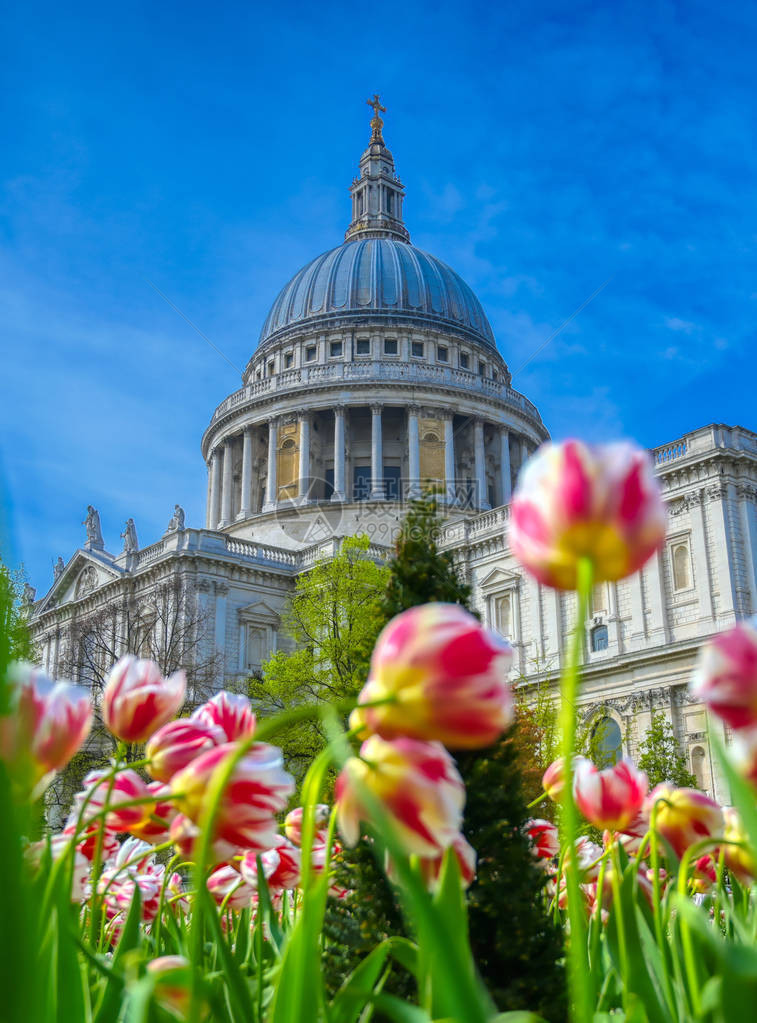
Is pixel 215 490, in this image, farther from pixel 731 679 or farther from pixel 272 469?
pixel 731 679

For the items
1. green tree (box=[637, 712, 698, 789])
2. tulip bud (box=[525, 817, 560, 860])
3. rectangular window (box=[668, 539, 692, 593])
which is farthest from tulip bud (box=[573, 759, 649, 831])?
rectangular window (box=[668, 539, 692, 593])

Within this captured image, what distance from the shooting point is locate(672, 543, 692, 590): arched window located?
1581 inches

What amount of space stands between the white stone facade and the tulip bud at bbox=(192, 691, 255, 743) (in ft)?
93.8

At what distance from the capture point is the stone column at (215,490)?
242 feet

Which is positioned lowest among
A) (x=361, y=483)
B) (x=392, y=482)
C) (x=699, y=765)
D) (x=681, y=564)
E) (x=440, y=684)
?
(x=440, y=684)

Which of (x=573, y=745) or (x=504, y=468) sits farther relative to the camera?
(x=504, y=468)

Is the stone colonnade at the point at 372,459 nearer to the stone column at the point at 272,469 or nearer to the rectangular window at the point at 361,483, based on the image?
the stone column at the point at 272,469

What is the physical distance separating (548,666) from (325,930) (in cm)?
3906

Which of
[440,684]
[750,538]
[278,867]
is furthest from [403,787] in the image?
[750,538]

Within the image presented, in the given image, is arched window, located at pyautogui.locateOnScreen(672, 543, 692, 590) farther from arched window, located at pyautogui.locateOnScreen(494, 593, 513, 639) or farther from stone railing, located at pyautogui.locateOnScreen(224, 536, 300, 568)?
stone railing, located at pyautogui.locateOnScreen(224, 536, 300, 568)

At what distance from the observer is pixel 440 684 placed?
1568mm

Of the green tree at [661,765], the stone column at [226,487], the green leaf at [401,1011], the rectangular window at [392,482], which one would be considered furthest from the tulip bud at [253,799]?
the stone column at [226,487]

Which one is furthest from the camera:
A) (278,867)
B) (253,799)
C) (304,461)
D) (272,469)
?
(272,469)

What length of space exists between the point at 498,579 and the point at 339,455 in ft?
72.5
